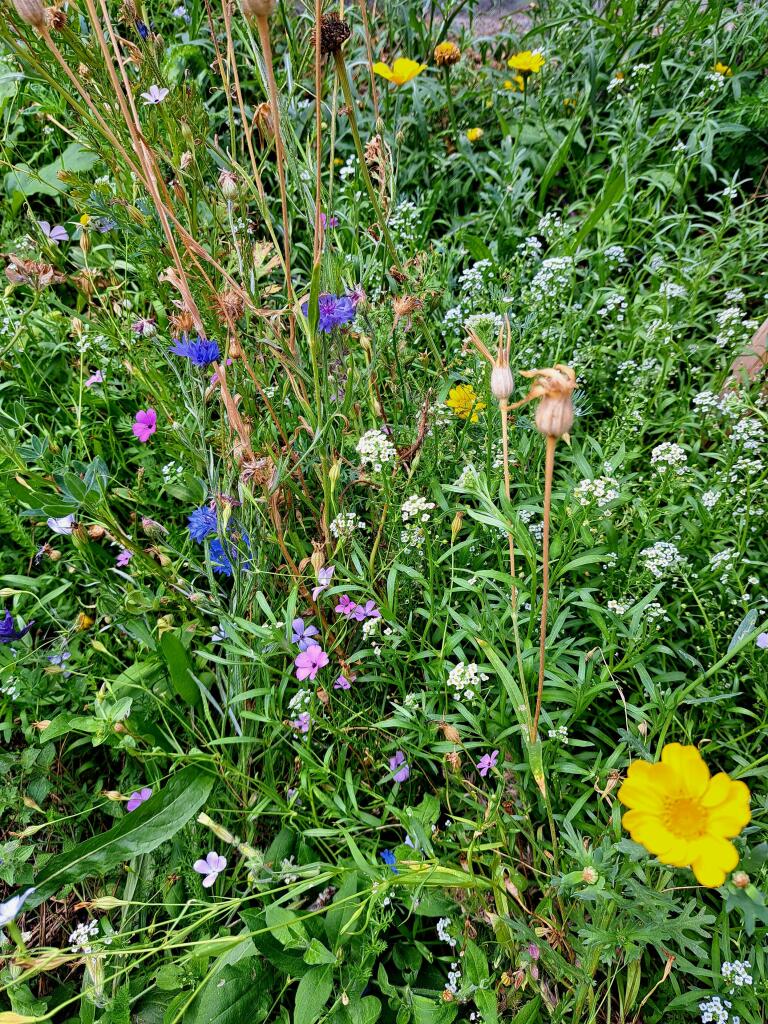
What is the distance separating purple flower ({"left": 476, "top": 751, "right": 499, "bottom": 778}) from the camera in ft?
3.58

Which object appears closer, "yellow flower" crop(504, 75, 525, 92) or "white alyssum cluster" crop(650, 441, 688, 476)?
"white alyssum cluster" crop(650, 441, 688, 476)

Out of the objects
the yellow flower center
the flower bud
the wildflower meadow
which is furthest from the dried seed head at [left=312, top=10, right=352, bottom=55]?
the yellow flower center

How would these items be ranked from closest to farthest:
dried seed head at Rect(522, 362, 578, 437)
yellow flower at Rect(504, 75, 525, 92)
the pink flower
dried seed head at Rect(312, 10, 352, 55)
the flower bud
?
dried seed head at Rect(522, 362, 578, 437) < the flower bud < dried seed head at Rect(312, 10, 352, 55) < the pink flower < yellow flower at Rect(504, 75, 525, 92)

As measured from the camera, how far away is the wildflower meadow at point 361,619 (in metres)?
0.96

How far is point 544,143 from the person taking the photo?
83.0 inches

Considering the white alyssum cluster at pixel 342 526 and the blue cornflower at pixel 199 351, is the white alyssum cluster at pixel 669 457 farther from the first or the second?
the blue cornflower at pixel 199 351

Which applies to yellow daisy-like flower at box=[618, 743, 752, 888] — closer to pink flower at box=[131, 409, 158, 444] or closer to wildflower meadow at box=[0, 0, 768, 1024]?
wildflower meadow at box=[0, 0, 768, 1024]

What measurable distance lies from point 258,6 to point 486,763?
0.99m

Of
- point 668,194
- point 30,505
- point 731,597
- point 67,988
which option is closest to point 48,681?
point 30,505

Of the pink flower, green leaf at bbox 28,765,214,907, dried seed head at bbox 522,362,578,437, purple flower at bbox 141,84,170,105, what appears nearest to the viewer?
dried seed head at bbox 522,362,578,437

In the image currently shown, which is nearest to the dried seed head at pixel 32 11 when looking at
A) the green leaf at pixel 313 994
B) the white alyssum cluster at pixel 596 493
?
the white alyssum cluster at pixel 596 493

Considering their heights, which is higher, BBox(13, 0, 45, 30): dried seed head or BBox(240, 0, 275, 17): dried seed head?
BBox(13, 0, 45, 30): dried seed head

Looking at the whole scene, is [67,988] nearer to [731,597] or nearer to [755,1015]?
[755,1015]

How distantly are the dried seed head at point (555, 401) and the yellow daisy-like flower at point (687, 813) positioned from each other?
1.24 ft
